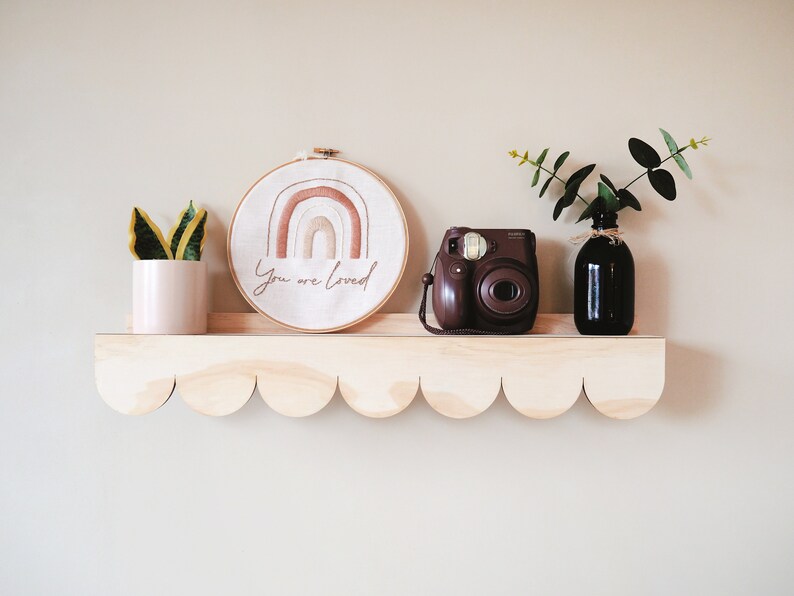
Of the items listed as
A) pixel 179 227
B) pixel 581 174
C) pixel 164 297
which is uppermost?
pixel 581 174

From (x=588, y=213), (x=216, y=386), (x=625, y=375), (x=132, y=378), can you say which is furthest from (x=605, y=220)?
(x=132, y=378)

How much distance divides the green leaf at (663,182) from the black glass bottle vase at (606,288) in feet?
0.28

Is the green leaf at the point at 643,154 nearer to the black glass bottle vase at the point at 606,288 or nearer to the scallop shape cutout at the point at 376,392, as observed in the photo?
the black glass bottle vase at the point at 606,288

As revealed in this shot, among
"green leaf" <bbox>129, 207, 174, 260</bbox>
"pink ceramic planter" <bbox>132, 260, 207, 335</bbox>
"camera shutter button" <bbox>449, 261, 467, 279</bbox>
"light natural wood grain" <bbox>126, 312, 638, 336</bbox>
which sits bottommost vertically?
"light natural wood grain" <bbox>126, 312, 638, 336</bbox>

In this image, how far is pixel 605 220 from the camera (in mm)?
827

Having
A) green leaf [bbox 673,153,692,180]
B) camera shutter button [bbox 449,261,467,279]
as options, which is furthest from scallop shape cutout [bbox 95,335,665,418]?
A: green leaf [bbox 673,153,692,180]

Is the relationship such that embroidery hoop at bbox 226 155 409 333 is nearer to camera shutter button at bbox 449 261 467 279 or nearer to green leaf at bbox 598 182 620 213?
camera shutter button at bbox 449 261 467 279

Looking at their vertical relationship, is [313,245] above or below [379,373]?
above

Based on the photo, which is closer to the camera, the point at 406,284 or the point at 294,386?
the point at 294,386

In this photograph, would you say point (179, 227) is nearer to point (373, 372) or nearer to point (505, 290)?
point (373, 372)

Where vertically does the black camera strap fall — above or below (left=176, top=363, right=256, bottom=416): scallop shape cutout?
above

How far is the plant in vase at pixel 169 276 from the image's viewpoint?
0.77m

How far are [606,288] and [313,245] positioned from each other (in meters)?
0.48

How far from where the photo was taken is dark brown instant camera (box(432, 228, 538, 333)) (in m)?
0.77
